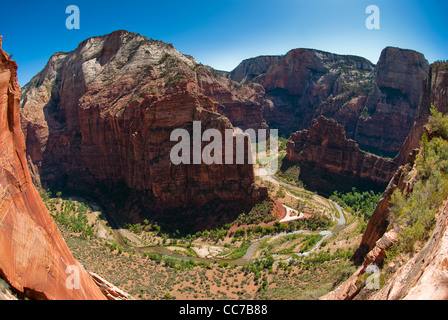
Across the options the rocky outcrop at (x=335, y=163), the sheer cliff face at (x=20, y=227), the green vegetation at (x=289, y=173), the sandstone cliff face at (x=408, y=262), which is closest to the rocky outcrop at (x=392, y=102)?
the rocky outcrop at (x=335, y=163)

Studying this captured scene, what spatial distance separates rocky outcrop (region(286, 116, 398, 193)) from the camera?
211ft

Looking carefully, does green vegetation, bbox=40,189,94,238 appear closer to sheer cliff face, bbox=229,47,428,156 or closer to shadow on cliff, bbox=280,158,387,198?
shadow on cliff, bbox=280,158,387,198

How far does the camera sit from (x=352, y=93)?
120 metres

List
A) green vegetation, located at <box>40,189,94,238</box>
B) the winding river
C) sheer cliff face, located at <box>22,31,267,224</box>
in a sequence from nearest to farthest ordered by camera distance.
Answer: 1. the winding river
2. green vegetation, located at <box>40,189,94,238</box>
3. sheer cliff face, located at <box>22,31,267,224</box>

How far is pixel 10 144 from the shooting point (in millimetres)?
10641

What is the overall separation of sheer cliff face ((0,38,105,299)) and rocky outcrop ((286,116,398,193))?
64063 mm

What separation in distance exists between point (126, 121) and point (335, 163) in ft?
167

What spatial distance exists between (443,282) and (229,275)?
87.7 feet

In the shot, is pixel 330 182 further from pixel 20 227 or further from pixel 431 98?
pixel 20 227

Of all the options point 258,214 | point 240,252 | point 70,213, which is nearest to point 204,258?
point 240,252

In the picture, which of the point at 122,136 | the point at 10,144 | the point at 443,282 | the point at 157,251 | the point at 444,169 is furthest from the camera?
the point at 122,136

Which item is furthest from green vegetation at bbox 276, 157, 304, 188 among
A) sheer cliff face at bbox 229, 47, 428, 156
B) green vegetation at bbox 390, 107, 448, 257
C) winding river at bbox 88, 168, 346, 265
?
green vegetation at bbox 390, 107, 448, 257

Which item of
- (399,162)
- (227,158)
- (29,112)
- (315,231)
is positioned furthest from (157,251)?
(29,112)
